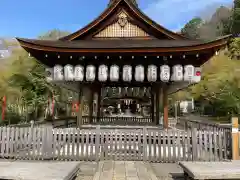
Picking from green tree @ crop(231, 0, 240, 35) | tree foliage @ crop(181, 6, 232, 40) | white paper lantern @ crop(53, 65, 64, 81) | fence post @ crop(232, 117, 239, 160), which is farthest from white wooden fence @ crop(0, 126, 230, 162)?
tree foliage @ crop(181, 6, 232, 40)

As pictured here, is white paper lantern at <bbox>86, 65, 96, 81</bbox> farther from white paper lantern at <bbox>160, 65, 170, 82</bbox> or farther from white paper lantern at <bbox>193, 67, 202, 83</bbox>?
white paper lantern at <bbox>193, 67, 202, 83</bbox>

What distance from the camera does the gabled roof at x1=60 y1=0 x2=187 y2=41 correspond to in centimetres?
1309

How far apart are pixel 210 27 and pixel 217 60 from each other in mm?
53000

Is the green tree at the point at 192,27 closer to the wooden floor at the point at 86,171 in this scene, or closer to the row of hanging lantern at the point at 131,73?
the row of hanging lantern at the point at 131,73

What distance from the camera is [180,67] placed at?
38.2ft

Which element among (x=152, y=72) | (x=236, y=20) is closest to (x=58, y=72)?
(x=152, y=72)

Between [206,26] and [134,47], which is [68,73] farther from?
[206,26]

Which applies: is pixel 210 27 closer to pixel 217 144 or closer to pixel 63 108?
pixel 63 108

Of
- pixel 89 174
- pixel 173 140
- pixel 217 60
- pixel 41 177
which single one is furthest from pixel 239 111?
pixel 41 177

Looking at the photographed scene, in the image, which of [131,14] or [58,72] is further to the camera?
[131,14]

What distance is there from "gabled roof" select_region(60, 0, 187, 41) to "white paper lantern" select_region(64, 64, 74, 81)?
91.1 inches

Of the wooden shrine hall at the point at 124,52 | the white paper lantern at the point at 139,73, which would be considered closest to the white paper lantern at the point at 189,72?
the wooden shrine hall at the point at 124,52

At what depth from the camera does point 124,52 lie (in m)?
11.2

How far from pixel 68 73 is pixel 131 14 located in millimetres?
4792
